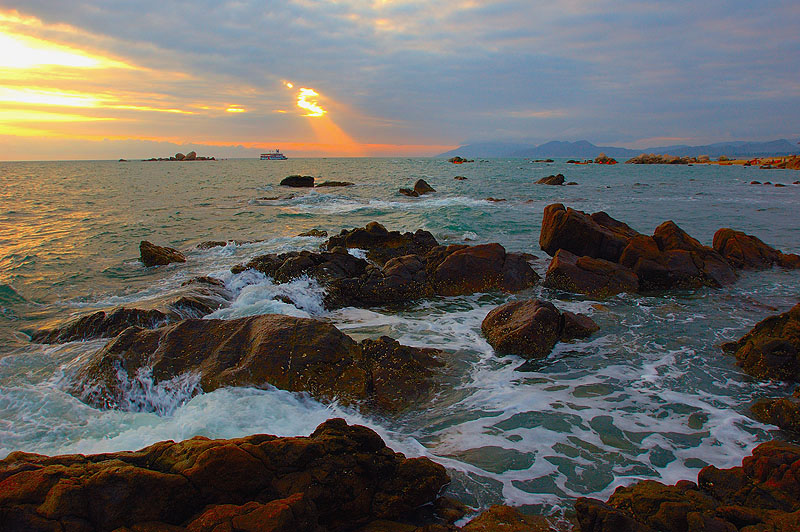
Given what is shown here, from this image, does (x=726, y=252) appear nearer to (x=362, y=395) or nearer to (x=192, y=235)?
(x=362, y=395)

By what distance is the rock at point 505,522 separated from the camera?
3.98 metres

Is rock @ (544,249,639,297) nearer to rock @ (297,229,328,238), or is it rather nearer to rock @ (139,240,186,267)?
rock @ (297,229,328,238)

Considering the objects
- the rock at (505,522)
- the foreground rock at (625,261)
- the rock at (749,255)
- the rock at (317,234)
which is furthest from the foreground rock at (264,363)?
the rock at (317,234)

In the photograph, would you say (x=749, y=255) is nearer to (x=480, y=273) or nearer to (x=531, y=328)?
(x=480, y=273)

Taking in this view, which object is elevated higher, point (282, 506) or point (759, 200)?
point (759, 200)

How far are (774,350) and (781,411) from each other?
6.24ft

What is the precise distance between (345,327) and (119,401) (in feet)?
15.3

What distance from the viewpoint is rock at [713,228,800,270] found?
14.4 metres

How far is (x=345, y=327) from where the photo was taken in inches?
397

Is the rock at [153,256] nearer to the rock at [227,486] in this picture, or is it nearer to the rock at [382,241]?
the rock at [382,241]

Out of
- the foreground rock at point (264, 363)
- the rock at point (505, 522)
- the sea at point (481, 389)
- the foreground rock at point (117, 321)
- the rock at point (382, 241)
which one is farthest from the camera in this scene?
the rock at point (382, 241)

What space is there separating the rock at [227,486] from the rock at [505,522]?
1.88 feet

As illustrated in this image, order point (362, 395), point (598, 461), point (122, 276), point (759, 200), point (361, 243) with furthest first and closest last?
1. point (759, 200)
2. point (361, 243)
3. point (122, 276)
4. point (362, 395)
5. point (598, 461)

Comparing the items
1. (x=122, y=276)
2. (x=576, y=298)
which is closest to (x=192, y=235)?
(x=122, y=276)
